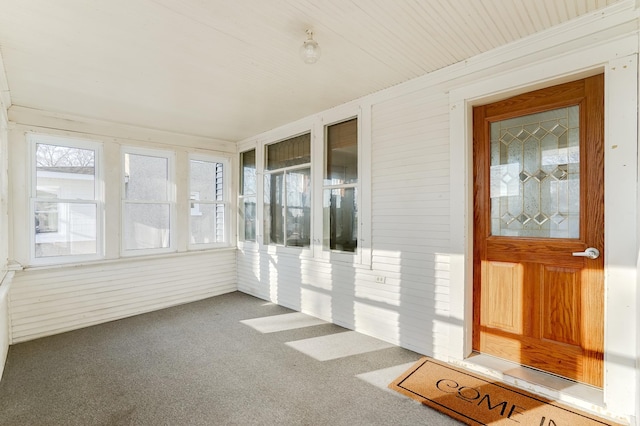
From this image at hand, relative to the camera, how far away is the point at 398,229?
3393mm

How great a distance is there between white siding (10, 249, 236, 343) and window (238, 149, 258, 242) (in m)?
0.56

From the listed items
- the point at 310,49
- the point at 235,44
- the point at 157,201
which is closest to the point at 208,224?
the point at 157,201

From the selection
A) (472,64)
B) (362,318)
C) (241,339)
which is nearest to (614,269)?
(472,64)

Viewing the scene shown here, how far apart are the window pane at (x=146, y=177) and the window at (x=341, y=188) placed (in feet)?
8.85

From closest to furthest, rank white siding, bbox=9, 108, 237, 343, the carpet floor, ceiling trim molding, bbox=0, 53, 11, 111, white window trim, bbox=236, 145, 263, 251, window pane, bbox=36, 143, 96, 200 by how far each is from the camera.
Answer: the carpet floor
ceiling trim molding, bbox=0, 53, 11, 111
white siding, bbox=9, 108, 237, 343
window pane, bbox=36, 143, 96, 200
white window trim, bbox=236, 145, 263, 251

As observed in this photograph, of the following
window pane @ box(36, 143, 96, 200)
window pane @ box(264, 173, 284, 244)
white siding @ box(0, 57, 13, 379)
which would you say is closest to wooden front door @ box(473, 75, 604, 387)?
window pane @ box(264, 173, 284, 244)

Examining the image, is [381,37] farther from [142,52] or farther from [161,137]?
[161,137]

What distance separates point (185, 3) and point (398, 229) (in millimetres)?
2657

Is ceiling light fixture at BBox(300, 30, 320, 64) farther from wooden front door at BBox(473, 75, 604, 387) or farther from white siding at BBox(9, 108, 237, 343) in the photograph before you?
white siding at BBox(9, 108, 237, 343)

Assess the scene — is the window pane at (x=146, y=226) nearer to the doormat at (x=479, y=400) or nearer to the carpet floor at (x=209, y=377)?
the carpet floor at (x=209, y=377)

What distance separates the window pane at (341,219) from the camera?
3.90m

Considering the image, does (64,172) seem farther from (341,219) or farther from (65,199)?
(341,219)

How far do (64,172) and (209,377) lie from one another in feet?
11.1

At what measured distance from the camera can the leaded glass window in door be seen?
2.50m
